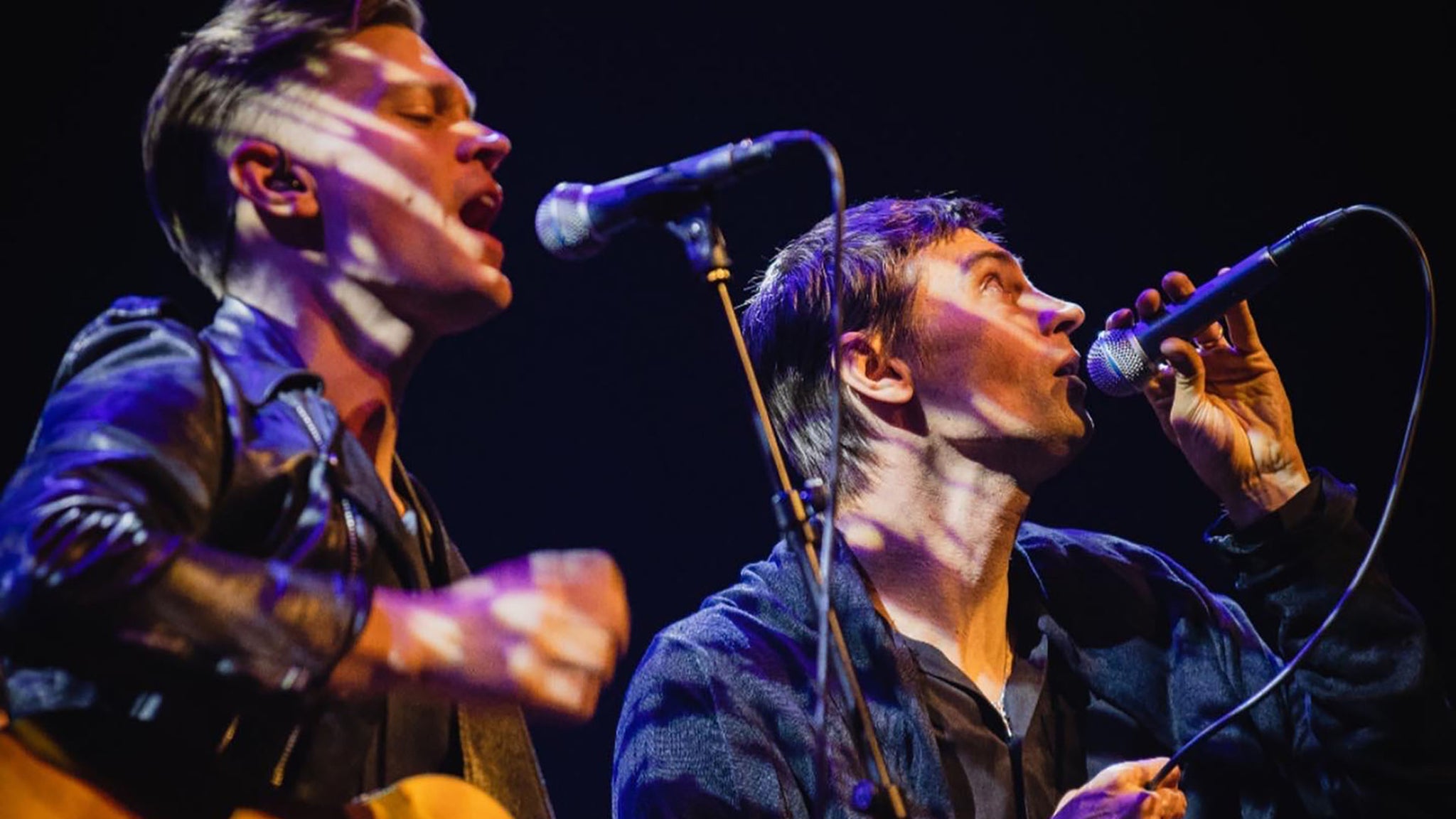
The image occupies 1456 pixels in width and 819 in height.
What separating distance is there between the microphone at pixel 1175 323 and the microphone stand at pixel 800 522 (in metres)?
1.14

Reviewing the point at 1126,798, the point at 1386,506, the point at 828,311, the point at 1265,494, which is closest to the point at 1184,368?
the point at 1265,494

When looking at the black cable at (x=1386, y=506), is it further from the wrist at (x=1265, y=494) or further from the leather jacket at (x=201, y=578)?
the leather jacket at (x=201, y=578)

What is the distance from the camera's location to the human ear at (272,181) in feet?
6.23

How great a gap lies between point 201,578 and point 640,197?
84cm

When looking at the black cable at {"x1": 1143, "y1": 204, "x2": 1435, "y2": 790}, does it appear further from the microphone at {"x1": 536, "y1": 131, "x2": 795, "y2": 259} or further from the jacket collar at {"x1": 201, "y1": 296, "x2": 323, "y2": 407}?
the jacket collar at {"x1": 201, "y1": 296, "x2": 323, "y2": 407}

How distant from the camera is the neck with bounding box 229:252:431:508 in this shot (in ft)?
6.27

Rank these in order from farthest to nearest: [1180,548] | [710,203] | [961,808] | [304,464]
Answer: [1180,548] → [961,808] → [710,203] → [304,464]

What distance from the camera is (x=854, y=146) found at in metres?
4.16

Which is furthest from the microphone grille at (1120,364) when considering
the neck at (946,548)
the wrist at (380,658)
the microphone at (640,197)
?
the wrist at (380,658)

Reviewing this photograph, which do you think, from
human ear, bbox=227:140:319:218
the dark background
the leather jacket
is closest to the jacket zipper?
the leather jacket

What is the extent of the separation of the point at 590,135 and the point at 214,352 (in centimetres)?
239

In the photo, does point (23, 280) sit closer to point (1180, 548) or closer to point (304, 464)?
point (304, 464)

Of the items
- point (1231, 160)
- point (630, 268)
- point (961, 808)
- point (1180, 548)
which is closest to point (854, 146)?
point (630, 268)

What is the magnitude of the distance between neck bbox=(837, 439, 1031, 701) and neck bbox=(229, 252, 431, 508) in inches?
47.0
